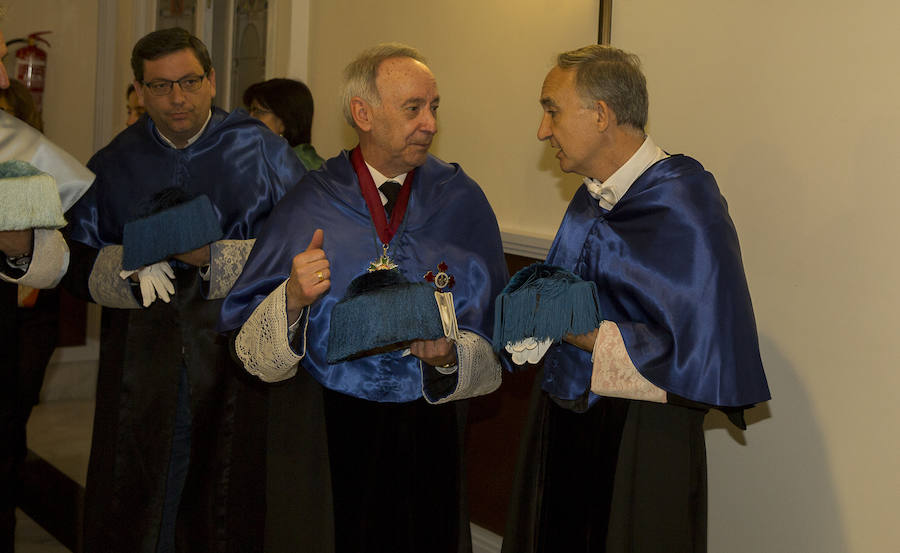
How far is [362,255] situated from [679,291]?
0.89m

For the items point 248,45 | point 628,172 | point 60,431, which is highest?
point 248,45

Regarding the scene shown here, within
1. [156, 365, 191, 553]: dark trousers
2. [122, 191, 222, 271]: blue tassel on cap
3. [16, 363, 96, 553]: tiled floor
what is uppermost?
[122, 191, 222, 271]: blue tassel on cap

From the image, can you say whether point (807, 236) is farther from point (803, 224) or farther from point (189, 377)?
point (189, 377)

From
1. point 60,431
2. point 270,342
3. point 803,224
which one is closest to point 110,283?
point 270,342

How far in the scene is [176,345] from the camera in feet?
10.8

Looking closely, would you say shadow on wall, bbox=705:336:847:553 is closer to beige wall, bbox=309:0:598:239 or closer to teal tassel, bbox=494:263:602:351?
teal tassel, bbox=494:263:602:351

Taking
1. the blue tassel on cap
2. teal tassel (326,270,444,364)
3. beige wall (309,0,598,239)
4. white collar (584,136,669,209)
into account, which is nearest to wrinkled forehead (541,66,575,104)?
white collar (584,136,669,209)

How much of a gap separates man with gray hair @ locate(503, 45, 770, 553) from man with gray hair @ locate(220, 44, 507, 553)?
231 millimetres

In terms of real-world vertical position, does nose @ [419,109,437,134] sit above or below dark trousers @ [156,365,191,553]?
above

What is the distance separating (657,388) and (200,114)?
196 cm

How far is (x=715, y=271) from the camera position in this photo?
Answer: 225cm

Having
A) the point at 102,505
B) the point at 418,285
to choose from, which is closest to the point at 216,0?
the point at 102,505

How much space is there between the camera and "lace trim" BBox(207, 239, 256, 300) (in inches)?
122

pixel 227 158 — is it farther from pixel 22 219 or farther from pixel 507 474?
pixel 507 474
